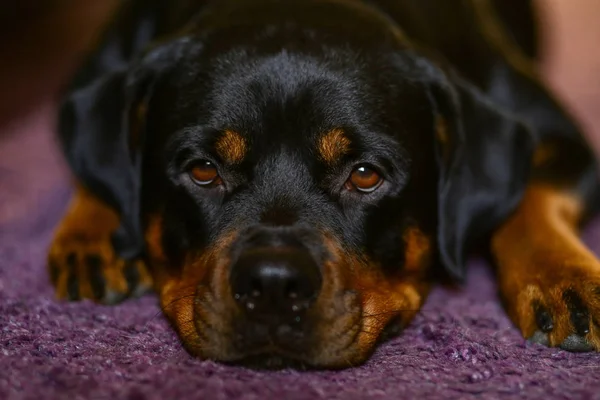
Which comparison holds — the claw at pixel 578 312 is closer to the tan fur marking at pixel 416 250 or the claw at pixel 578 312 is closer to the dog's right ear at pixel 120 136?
the tan fur marking at pixel 416 250

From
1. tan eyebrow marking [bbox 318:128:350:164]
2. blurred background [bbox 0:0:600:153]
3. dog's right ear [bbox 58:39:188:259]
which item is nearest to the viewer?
tan eyebrow marking [bbox 318:128:350:164]

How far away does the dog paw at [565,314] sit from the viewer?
192 cm

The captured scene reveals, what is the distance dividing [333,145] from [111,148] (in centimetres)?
69

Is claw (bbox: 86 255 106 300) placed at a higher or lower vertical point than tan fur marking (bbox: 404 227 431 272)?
lower

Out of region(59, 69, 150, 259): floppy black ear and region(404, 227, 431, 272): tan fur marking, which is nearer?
region(404, 227, 431, 272): tan fur marking

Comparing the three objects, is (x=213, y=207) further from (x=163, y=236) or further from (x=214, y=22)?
(x=214, y=22)

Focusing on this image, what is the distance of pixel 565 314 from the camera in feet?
6.41

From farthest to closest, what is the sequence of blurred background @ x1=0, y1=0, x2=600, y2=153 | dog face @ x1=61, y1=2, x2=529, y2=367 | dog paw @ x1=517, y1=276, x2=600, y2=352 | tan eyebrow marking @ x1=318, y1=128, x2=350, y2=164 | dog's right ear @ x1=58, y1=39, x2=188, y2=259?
blurred background @ x1=0, y1=0, x2=600, y2=153 → dog's right ear @ x1=58, y1=39, x2=188, y2=259 → tan eyebrow marking @ x1=318, y1=128, x2=350, y2=164 → dog paw @ x1=517, y1=276, x2=600, y2=352 → dog face @ x1=61, y1=2, x2=529, y2=367

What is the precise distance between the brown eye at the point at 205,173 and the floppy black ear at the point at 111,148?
272mm

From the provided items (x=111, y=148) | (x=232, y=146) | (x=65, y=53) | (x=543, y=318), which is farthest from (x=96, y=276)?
(x=65, y=53)

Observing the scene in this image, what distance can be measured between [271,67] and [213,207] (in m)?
0.38

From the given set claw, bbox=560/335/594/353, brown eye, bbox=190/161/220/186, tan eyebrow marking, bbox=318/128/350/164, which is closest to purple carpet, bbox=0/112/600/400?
claw, bbox=560/335/594/353

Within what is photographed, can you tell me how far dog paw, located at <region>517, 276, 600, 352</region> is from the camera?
1916 mm

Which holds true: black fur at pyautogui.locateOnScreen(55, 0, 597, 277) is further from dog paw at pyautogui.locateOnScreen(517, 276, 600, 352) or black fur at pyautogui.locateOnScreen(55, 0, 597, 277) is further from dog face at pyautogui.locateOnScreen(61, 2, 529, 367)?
dog paw at pyautogui.locateOnScreen(517, 276, 600, 352)
